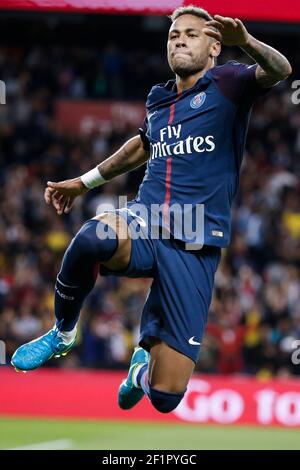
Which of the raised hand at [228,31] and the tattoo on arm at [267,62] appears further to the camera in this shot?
the tattoo on arm at [267,62]

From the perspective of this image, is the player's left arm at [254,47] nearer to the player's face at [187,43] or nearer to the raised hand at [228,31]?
the raised hand at [228,31]

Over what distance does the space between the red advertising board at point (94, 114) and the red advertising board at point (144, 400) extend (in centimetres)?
625

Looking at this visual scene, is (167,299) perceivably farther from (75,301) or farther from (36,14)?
(36,14)

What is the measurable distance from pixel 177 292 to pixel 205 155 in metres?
0.83

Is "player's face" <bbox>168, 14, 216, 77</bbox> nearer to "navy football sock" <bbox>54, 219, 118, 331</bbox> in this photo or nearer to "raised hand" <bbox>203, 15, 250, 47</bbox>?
"raised hand" <bbox>203, 15, 250, 47</bbox>

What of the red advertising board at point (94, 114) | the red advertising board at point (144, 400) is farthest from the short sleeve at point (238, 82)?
the red advertising board at point (94, 114)

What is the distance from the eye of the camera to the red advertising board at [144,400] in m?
12.3

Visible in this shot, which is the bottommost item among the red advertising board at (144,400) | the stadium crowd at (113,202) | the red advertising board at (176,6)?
the red advertising board at (144,400)

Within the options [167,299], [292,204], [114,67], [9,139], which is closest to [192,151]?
[167,299]

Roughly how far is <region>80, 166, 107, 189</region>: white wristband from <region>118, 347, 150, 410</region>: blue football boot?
119cm

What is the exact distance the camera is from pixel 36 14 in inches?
721

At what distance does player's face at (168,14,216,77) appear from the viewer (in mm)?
5758
